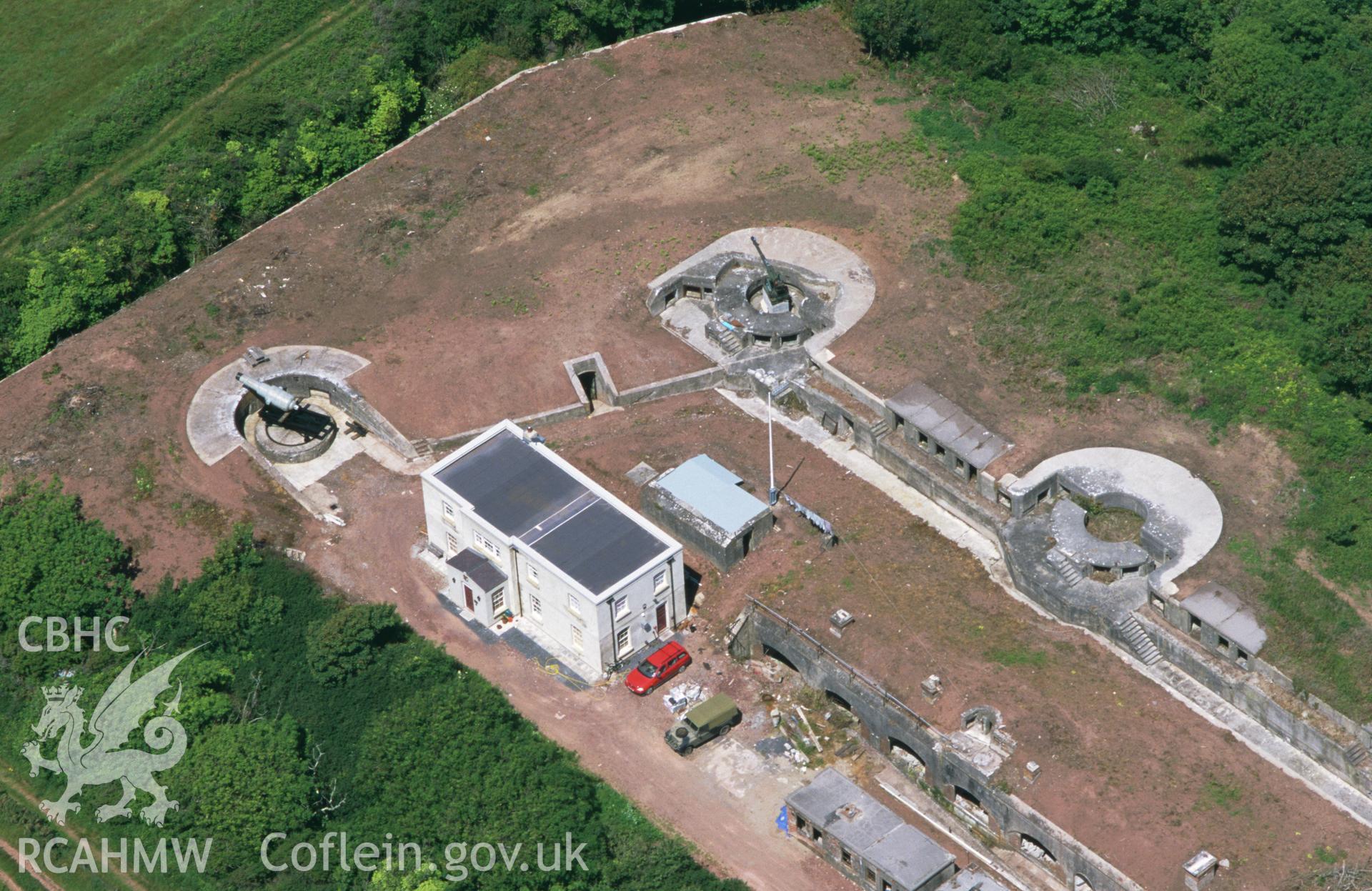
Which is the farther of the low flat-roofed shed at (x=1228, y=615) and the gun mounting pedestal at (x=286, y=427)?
the gun mounting pedestal at (x=286, y=427)

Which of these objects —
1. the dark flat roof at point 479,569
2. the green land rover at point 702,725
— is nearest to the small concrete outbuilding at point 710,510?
the green land rover at point 702,725

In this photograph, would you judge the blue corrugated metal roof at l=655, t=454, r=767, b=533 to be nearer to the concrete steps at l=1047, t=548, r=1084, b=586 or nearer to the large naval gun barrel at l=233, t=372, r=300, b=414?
the concrete steps at l=1047, t=548, r=1084, b=586

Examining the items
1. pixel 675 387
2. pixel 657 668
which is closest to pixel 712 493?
pixel 675 387

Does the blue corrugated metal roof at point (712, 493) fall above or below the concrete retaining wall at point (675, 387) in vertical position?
above

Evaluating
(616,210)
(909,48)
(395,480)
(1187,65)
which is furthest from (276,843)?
(1187,65)

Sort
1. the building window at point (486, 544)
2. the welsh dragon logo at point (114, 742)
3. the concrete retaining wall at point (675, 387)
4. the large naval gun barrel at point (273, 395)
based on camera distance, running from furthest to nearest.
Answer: the concrete retaining wall at point (675, 387), the large naval gun barrel at point (273, 395), the building window at point (486, 544), the welsh dragon logo at point (114, 742)

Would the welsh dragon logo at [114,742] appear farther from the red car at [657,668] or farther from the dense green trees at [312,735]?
the red car at [657,668]

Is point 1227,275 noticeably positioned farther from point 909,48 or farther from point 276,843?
point 276,843

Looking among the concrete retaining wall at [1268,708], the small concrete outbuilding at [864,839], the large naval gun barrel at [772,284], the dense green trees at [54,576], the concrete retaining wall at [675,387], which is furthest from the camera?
the large naval gun barrel at [772,284]
